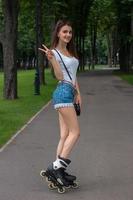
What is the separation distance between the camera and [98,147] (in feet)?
37.2

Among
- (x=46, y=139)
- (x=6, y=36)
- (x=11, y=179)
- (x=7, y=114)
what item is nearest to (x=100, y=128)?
(x=46, y=139)

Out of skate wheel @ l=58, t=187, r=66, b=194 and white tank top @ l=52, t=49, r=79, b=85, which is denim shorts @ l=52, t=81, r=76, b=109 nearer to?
white tank top @ l=52, t=49, r=79, b=85

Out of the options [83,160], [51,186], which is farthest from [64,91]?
[83,160]

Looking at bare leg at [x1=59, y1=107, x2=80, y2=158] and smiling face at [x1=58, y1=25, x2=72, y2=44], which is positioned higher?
smiling face at [x1=58, y1=25, x2=72, y2=44]

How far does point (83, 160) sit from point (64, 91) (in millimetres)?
2423

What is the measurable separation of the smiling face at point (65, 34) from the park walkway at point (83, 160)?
6.09 feet

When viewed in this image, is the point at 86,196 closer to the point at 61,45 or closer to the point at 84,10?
the point at 61,45

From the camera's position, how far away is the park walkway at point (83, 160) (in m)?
7.47

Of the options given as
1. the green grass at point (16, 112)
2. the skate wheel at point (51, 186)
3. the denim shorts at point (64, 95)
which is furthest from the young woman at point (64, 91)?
the green grass at point (16, 112)

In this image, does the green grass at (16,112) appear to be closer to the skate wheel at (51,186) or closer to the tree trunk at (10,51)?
the tree trunk at (10,51)

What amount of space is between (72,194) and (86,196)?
0.20 m

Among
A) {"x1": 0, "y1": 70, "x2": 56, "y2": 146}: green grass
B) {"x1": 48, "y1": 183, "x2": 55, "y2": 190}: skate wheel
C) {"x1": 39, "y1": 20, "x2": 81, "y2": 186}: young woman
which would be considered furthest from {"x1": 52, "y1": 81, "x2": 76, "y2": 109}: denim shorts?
Result: {"x1": 0, "y1": 70, "x2": 56, "y2": 146}: green grass

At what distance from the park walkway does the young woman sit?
36cm

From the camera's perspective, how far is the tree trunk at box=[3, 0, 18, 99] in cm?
2433
